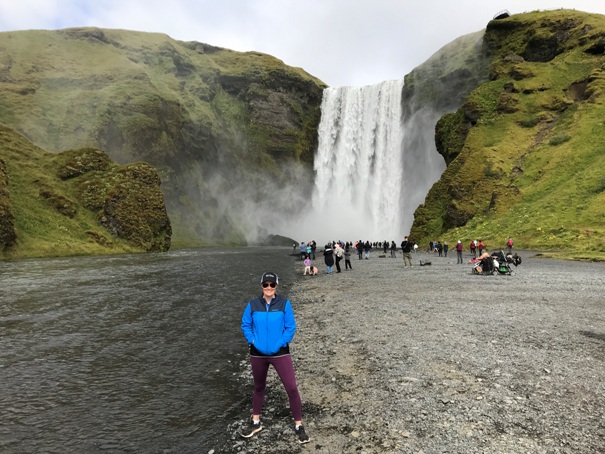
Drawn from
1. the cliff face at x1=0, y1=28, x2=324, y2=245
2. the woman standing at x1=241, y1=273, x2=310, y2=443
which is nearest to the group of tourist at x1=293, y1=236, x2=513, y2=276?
the woman standing at x1=241, y1=273, x2=310, y2=443

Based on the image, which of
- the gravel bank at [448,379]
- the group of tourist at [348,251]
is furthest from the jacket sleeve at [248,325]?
the group of tourist at [348,251]

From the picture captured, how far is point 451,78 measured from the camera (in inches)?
3784

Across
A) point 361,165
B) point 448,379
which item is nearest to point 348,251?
point 448,379

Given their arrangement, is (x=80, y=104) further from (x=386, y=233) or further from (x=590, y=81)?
(x=590, y=81)

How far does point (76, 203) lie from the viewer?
66.7m

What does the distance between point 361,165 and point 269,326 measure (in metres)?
98.8

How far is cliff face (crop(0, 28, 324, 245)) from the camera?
334 ft

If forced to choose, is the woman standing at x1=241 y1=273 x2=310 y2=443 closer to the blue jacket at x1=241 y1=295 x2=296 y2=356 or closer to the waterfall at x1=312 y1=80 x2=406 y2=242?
the blue jacket at x1=241 y1=295 x2=296 y2=356

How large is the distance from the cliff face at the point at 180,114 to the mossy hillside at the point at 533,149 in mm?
62974

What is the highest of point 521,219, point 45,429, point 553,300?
point 521,219

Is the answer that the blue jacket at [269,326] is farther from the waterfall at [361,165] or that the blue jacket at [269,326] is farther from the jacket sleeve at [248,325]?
the waterfall at [361,165]

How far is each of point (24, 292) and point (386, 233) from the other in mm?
79217

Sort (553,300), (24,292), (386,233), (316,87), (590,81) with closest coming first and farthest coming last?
(553,300) < (24,292) < (590,81) < (386,233) < (316,87)

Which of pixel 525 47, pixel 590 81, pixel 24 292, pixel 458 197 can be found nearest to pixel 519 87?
pixel 590 81
